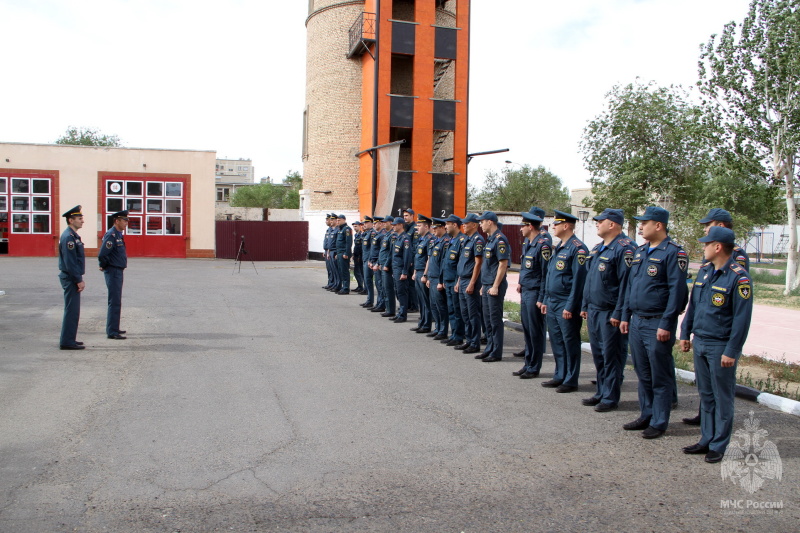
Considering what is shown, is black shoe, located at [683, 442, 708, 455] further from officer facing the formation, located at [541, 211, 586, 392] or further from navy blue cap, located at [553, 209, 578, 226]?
navy blue cap, located at [553, 209, 578, 226]

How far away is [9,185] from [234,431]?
3081 cm

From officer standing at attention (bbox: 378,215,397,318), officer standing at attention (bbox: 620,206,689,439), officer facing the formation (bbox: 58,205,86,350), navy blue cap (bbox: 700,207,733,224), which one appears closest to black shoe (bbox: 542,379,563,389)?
officer standing at attention (bbox: 620,206,689,439)

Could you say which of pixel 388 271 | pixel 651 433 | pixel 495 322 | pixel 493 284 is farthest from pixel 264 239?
pixel 651 433

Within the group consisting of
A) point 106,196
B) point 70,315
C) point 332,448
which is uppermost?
point 106,196

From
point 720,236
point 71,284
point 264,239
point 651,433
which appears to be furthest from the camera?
point 264,239

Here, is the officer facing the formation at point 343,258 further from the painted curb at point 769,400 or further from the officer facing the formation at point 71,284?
the painted curb at point 769,400

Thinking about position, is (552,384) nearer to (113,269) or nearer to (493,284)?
(493,284)

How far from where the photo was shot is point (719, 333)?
212 inches

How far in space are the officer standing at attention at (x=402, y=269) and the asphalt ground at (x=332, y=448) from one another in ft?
10.6

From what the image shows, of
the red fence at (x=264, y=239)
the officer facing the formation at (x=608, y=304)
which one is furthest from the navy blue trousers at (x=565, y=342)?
the red fence at (x=264, y=239)

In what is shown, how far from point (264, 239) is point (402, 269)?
21.5m

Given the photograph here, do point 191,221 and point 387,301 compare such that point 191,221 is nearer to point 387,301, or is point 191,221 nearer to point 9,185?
point 9,185

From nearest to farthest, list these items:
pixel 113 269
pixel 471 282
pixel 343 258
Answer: pixel 471 282, pixel 113 269, pixel 343 258

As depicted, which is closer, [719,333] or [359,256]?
[719,333]
